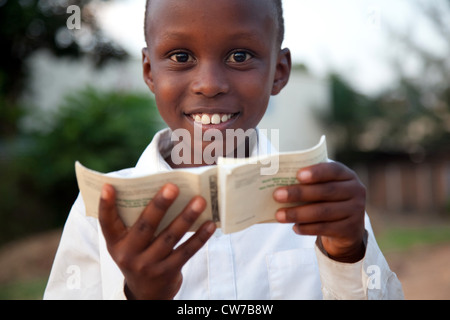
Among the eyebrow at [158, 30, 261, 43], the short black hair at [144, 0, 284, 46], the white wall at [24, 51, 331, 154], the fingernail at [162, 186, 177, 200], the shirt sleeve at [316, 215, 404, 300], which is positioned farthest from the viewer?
the white wall at [24, 51, 331, 154]

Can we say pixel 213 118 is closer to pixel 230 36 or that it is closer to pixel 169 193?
pixel 230 36


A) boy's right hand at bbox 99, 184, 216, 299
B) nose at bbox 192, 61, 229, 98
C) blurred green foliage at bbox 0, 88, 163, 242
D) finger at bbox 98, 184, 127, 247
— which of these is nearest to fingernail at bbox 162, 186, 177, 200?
boy's right hand at bbox 99, 184, 216, 299

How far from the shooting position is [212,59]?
140 cm

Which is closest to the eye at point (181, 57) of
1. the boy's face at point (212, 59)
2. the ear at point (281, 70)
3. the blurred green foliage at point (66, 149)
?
the boy's face at point (212, 59)

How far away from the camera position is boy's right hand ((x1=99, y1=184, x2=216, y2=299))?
106 cm

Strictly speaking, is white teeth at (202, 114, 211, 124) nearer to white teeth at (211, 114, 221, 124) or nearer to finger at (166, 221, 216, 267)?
white teeth at (211, 114, 221, 124)

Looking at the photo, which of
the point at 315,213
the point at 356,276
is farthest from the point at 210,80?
the point at 356,276

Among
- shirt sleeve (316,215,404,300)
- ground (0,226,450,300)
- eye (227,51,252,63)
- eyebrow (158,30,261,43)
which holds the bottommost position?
ground (0,226,450,300)

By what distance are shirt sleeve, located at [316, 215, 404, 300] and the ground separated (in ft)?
16.6

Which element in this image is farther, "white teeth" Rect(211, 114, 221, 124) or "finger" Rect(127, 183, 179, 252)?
"white teeth" Rect(211, 114, 221, 124)

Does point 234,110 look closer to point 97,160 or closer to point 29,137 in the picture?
point 97,160

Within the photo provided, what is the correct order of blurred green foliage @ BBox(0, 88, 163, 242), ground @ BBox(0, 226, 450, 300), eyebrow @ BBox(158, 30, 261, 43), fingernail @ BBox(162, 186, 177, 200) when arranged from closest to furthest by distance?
1. fingernail @ BBox(162, 186, 177, 200)
2. eyebrow @ BBox(158, 30, 261, 43)
3. ground @ BBox(0, 226, 450, 300)
4. blurred green foliage @ BBox(0, 88, 163, 242)

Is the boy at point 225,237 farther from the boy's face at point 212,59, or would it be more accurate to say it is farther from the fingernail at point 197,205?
the fingernail at point 197,205
